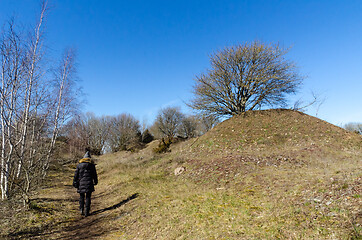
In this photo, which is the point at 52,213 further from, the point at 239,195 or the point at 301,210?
the point at 301,210

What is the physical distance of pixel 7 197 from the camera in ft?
20.0

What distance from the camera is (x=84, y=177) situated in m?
6.17

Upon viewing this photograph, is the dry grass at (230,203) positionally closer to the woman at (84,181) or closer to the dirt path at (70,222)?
the dirt path at (70,222)

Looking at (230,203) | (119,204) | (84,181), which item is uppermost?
(84,181)

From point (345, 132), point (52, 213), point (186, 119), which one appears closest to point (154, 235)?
point (52, 213)

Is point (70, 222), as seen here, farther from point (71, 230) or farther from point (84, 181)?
point (84, 181)

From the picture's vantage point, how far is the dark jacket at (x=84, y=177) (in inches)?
238

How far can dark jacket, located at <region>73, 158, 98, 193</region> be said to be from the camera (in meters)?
6.04

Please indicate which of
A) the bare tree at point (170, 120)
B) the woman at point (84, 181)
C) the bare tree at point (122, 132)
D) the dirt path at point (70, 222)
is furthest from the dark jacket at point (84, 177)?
the bare tree at point (170, 120)

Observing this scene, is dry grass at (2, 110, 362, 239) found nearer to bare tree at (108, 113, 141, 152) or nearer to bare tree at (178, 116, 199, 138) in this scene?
bare tree at (108, 113, 141, 152)

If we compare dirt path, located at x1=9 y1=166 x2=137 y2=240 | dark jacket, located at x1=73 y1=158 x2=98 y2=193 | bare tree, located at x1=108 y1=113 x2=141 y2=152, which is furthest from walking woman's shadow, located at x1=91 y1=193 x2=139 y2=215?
bare tree, located at x1=108 y1=113 x2=141 y2=152

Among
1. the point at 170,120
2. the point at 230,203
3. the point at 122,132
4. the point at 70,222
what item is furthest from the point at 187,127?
the point at 230,203

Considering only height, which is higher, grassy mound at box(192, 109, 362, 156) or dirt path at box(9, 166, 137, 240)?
grassy mound at box(192, 109, 362, 156)

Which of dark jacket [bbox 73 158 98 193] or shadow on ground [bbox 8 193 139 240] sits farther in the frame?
dark jacket [bbox 73 158 98 193]
